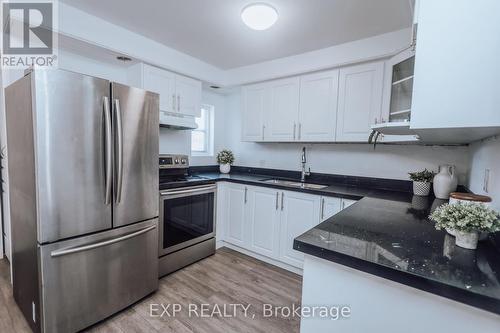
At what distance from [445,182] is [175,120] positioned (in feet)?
8.98

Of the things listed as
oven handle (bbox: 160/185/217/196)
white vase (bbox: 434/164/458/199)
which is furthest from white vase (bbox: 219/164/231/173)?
white vase (bbox: 434/164/458/199)

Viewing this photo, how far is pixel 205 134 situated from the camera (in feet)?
12.3

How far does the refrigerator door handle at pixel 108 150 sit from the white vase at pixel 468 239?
6.52 ft

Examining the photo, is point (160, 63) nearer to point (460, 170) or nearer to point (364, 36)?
point (364, 36)

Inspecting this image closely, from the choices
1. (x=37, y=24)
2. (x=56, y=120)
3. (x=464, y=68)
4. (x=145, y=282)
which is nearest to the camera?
(x=464, y=68)

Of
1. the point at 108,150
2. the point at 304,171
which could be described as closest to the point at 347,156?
the point at 304,171

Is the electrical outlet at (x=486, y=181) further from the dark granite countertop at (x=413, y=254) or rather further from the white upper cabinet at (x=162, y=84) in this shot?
the white upper cabinet at (x=162, y=84)

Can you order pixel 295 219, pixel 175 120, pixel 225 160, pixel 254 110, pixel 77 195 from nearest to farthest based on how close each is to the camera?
1. pixel 77 195
2. pixel 295 219
3. pixel 175 120
4. pixel 254 110
5. pixel 225 160

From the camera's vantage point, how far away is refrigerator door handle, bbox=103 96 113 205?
165 centimetres

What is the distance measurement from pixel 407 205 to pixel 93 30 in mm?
2982

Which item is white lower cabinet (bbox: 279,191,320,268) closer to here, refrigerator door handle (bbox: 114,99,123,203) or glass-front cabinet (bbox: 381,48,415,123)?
glass-front cabinet (bbox: 381,48,415,123)

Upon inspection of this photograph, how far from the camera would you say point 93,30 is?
2080mm

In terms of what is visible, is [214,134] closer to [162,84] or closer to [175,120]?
[175,120]

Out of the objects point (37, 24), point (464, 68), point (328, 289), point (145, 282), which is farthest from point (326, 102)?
point (37, 24)
